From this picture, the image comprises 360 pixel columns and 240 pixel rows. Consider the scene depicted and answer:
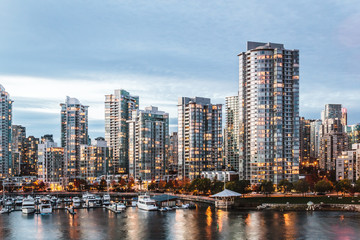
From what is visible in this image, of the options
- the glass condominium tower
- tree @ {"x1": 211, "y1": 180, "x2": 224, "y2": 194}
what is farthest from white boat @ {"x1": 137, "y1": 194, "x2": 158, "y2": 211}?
the glass condominium tower

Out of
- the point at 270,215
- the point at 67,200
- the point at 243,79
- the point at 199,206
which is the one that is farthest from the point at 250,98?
the point at 67,200

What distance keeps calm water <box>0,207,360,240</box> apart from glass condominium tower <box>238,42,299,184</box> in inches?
2079

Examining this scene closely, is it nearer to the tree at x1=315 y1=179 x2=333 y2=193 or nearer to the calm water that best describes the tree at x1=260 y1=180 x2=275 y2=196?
the tree at x1=315 y1=179 x2=333 y2=193

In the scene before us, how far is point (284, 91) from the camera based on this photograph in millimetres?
179875

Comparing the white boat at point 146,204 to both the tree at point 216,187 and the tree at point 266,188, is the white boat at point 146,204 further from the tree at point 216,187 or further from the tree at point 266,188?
the tree at point 266,188

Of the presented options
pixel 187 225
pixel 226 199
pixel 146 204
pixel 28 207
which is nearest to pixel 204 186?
pixel 226 199

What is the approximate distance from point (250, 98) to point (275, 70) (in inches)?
621

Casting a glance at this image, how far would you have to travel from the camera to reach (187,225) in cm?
10625

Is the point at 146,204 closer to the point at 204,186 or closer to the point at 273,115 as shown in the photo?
the point at 204,186

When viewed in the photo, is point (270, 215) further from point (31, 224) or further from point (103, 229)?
point (31, 224)

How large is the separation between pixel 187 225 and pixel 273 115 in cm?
8710

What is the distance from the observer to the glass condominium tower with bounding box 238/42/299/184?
179 meters

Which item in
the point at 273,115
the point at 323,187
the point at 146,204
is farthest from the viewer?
the point at 273,115

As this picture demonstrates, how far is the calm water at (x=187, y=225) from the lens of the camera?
92938 millimetres
